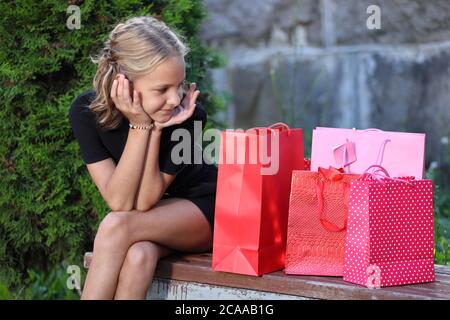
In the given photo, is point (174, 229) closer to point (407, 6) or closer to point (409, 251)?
point (409, 251)

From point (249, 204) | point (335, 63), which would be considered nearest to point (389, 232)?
point (249, 204)

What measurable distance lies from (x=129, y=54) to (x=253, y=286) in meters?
0.95

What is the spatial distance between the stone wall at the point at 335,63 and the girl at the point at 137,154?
2.13 m

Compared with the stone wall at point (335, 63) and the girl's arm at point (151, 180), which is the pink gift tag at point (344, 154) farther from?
the stone wall at point (335, 63)

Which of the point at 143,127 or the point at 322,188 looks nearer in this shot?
the point at 322,188

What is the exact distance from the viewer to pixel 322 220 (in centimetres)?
281

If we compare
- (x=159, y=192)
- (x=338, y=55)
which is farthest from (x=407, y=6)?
(x=159, y=192)

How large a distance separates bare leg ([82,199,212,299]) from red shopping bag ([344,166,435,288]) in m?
0.64

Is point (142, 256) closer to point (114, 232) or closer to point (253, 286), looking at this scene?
point (114, 232)

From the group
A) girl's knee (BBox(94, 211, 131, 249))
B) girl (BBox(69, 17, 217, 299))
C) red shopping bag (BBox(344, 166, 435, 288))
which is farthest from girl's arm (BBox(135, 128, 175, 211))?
red shopping bag (BBox(344, 166, 435, 288))

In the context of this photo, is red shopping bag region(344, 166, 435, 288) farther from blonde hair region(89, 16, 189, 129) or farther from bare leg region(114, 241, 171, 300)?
blonde hair region(89, 16, 189, 129)

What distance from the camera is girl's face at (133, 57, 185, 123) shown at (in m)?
2.94

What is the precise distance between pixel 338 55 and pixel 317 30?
0.22 m

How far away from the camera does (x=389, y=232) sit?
2725mm
